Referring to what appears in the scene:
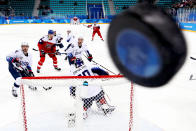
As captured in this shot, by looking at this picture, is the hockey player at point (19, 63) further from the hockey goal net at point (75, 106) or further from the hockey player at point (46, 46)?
Answer: the hockey player at point (46, 46)

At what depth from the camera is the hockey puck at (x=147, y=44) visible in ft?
1.36

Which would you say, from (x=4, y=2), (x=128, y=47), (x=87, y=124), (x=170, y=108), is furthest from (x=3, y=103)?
(x=4, y=2)

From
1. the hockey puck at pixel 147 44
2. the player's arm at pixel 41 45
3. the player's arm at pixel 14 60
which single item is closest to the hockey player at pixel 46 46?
the player's arm at pixel 41 45

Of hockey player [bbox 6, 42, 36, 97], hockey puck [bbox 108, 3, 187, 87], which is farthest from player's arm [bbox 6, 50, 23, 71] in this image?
hockey puck [bbox 108, 3, 187, 87]

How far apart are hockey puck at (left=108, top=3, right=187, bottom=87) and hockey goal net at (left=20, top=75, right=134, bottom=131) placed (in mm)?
1013

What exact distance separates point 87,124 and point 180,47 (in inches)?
80.4

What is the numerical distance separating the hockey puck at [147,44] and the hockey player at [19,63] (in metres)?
2.69

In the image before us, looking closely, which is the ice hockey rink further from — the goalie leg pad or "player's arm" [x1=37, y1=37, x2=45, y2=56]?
"player's arm" [x1=37, y1=37, x2=45, y2=56]

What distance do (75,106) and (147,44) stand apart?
145cm

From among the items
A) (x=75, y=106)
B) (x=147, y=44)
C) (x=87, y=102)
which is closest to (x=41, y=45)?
(x=87, y=102)

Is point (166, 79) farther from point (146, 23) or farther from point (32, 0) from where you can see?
point (32, 0)

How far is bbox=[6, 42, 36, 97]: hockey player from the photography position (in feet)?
9.46

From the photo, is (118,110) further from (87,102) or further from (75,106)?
(75,106)

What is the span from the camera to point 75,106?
1.78 metres
